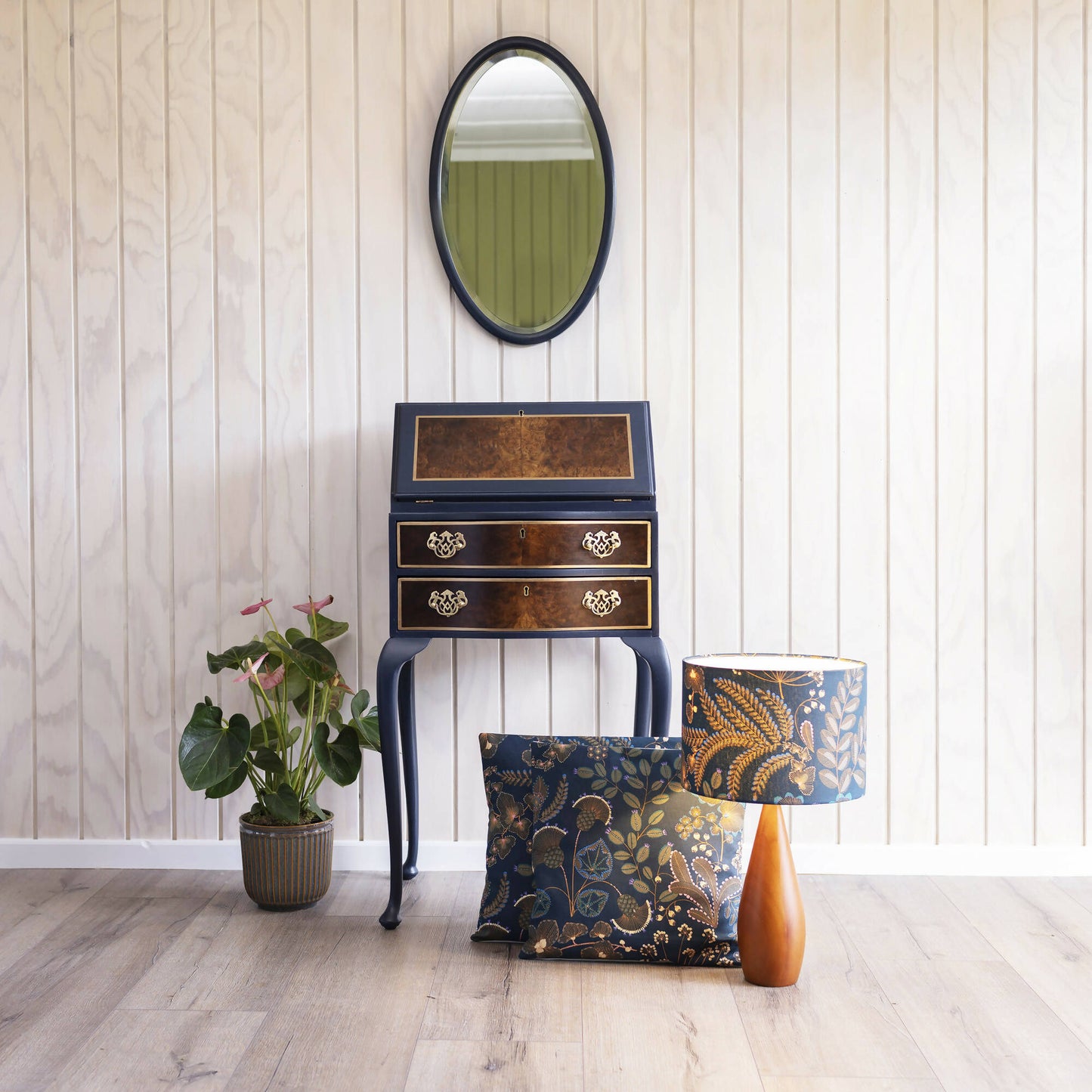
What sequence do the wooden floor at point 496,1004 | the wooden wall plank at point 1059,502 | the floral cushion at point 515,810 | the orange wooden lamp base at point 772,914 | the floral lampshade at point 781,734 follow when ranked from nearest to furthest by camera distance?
the wooden floor at point 496,1004
the floral lampshade at point 781,734
the orange wooden lamp base at point 772,914
the floral cushion at point 515,810
the wooden wall plank at point 1059,502

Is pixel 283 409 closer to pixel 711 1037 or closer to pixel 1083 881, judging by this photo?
pixel 711 1037

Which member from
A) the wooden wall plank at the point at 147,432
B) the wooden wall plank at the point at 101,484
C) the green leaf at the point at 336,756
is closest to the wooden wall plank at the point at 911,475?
the green leaf at the point at 336,756

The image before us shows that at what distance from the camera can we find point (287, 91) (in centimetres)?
241

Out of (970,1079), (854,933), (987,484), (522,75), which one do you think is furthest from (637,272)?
(970,1079)

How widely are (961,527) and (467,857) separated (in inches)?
58.0

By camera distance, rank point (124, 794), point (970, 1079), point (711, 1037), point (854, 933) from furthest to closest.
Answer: point (124, 794), point (854, 933), point (711, 1037), point (970, 1079)

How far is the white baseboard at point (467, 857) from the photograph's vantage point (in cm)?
236

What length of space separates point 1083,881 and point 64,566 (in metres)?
2.63

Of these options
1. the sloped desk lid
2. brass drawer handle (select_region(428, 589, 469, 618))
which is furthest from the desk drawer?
the sloped desk lid

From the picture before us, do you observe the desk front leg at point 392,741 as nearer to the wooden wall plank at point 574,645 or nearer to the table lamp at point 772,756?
the wooden wall plank at point 574,645

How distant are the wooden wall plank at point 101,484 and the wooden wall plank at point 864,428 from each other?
1.82 metres

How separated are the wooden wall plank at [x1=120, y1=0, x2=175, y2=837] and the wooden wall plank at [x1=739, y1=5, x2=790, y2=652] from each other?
4.79 ft

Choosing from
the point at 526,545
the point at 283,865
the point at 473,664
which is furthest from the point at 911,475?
the point at 283,865

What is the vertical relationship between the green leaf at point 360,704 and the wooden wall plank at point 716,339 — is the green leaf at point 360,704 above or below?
below
